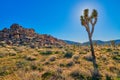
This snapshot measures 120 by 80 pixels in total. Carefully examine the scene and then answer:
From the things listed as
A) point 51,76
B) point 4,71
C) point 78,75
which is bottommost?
point 78,75

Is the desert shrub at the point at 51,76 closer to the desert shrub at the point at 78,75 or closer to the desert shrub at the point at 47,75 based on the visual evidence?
the desert shrub at the point at 47,75

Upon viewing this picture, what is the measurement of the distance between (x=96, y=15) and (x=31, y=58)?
9048 mm

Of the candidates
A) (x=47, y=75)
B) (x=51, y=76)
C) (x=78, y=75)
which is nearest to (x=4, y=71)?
(x=47, y=75)

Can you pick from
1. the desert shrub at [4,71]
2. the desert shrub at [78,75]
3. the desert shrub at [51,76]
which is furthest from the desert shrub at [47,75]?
the desert shrub at [4,71]

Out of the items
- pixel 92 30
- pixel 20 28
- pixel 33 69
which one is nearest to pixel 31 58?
pixel 33 69

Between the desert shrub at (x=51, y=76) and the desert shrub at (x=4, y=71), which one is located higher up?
the desert shrub at (x=4, y=71)

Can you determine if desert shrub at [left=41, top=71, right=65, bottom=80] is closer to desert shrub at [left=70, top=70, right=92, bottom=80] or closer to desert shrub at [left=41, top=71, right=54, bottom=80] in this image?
desert shrub at [left=41, top=71, right=54, bottom=80]

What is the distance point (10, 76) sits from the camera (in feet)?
54.5

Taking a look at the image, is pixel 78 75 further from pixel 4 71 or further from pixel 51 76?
pixel 4 71

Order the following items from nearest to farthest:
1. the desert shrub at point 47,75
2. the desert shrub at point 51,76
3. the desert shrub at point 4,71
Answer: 1. the desert shrub at point 51,76
2. the desert shrub at point 47,75
3. the desert shrub at point 4,71

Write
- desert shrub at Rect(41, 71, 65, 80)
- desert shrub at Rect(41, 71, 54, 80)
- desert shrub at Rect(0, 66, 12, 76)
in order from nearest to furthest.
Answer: desert shrub at Rect(41, 71, 65, 80) < desert shrub at Rect(41, 71, 54, 80) < desert shrub at Rect(0, 66, 12, 76)

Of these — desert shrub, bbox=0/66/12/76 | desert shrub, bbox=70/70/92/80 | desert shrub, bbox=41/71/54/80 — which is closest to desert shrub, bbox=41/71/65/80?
desert shrub, bbox=41/71/54/80

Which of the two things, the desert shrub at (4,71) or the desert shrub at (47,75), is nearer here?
the desert shrub at (47,75)

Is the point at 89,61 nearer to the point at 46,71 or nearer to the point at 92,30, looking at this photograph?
the point at 92,30
